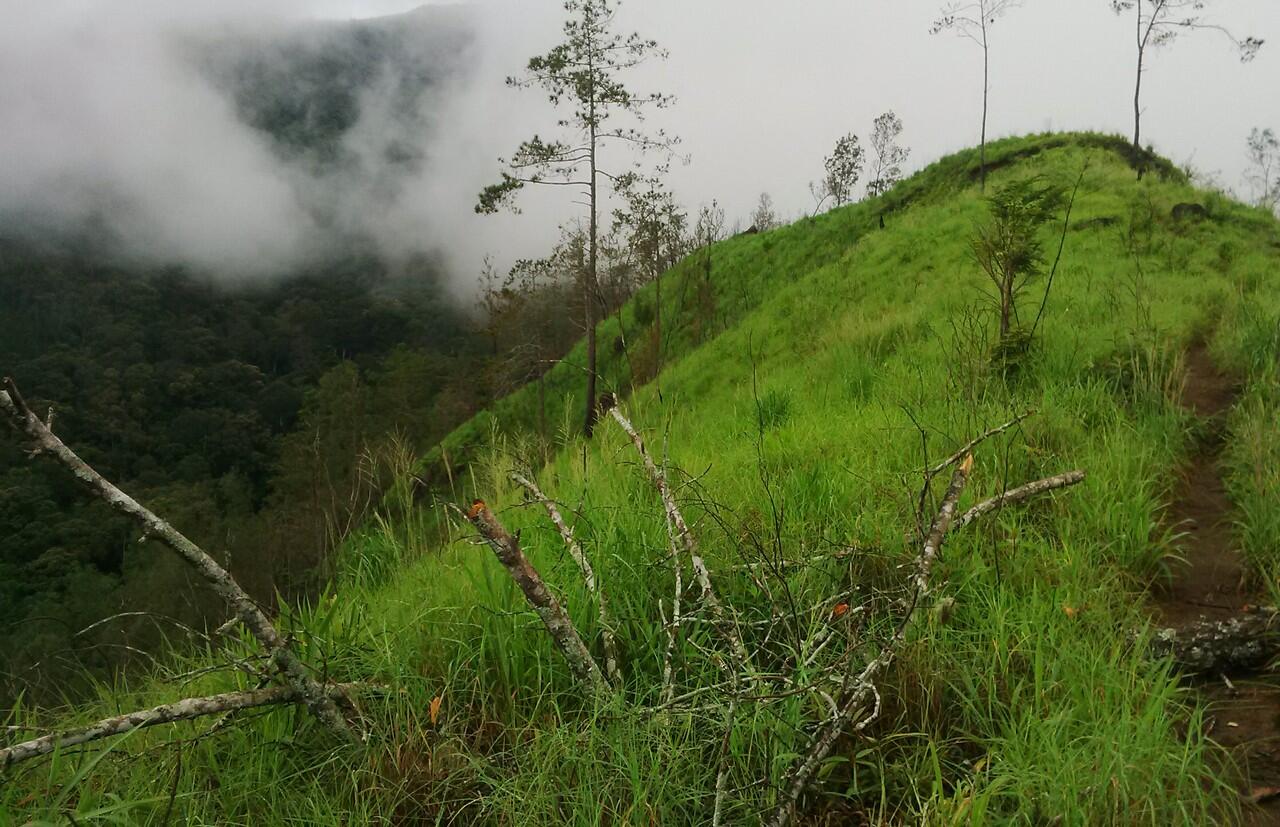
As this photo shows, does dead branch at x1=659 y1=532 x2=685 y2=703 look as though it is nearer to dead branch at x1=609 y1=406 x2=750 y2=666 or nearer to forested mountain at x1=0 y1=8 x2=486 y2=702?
dead branch at x1=609 y1=406 x2=750 y2=666

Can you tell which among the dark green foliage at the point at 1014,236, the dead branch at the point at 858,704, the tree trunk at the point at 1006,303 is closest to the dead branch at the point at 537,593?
the dead branch at the point at 858,704

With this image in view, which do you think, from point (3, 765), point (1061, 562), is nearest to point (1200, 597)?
point (1061, 562)

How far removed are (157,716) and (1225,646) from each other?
3268 mm

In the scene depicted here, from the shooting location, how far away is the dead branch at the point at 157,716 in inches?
54.6

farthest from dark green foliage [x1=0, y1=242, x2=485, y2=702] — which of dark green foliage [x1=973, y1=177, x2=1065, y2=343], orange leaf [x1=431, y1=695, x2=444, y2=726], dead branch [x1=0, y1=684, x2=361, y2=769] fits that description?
dark green foliage [x1=973, y1=177, x2=1065, y2=343]

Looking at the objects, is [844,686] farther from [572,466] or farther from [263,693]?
[572,466]

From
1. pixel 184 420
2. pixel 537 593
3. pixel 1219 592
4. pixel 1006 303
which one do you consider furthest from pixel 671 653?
pixel 184 420

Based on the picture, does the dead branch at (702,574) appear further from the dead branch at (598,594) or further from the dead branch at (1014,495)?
the dead branch at (1014,495)

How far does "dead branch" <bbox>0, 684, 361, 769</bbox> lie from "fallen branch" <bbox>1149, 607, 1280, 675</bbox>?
2764mm

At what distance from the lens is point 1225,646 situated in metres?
2.26

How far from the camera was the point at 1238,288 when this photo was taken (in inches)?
287

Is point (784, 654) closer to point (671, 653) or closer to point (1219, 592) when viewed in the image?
point (671, 653)

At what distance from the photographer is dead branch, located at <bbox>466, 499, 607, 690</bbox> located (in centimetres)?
164

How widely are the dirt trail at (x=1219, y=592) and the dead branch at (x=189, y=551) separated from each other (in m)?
2.52
